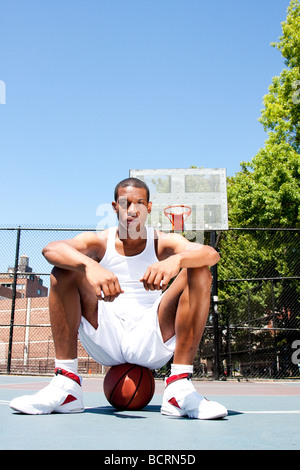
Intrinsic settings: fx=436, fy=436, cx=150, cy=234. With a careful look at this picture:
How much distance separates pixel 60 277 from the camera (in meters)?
2.10

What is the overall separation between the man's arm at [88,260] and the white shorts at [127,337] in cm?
30

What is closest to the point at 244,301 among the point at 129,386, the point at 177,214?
the point at 177,214

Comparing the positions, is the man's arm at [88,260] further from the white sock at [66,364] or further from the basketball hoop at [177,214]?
the basketball hoop at [177,214]

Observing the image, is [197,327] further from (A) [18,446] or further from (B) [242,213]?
(B) [242,213]

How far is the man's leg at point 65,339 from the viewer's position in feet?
6.84

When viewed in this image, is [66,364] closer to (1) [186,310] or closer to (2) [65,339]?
(2) [65,339]

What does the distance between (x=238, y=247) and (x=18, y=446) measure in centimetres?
1408

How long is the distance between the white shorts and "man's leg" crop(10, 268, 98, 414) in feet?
0.18

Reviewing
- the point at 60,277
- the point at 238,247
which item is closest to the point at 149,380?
the point at 60,277

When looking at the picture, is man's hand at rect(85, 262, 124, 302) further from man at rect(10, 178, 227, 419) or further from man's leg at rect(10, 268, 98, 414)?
man's leg at rect(10, 268, 98, 414)

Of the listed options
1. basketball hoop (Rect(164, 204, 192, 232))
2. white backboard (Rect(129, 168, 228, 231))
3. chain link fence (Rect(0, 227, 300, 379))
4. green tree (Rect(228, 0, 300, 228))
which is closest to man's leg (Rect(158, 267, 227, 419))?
chain link fence (Rect(0, 227, 300, 379))

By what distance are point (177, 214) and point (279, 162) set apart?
5.89 meters

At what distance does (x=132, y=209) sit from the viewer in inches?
90.4
